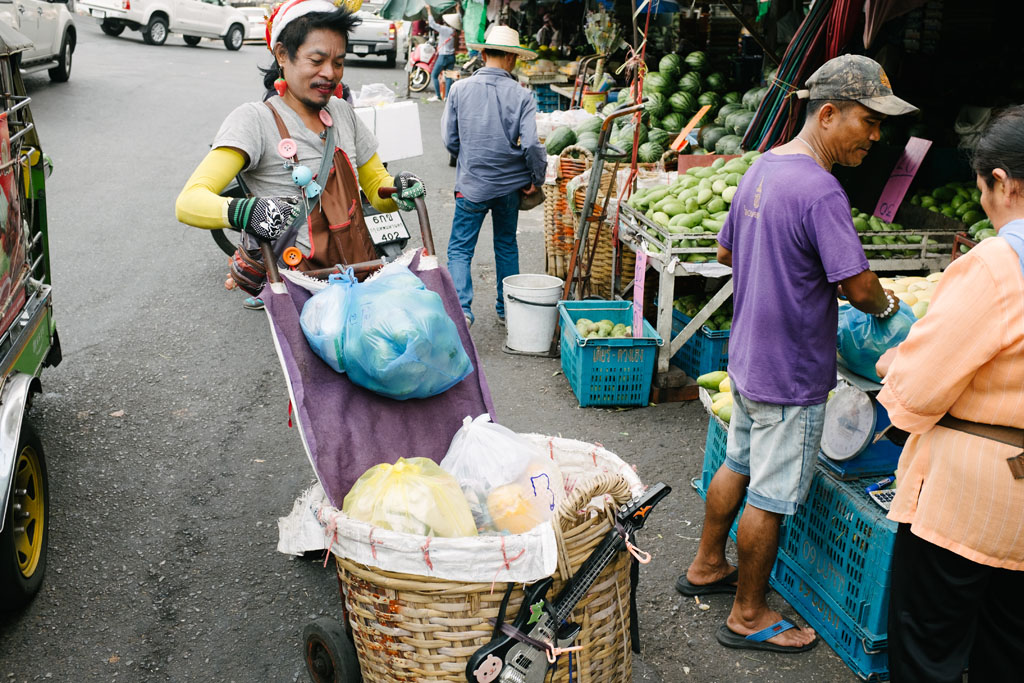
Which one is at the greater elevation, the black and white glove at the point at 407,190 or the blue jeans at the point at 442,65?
the black and white glove at the point at 407,190

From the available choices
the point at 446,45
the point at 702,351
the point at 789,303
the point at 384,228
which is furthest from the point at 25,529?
the point at 446,45

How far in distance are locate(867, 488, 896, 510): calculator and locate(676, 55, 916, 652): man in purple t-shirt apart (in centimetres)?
22

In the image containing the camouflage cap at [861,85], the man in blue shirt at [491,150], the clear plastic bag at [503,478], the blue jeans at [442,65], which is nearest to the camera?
the clear plastic bag at [503,478]

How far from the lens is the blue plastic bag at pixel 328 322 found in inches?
103

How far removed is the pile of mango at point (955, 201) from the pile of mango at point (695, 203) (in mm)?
1144

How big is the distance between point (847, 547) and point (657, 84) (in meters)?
7.32

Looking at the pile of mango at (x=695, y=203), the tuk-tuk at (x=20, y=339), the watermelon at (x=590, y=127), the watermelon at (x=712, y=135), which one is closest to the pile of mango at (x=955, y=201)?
the pile of mango at (x=695, y=203)

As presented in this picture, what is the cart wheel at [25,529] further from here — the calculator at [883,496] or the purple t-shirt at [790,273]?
the calculator at [883,496]

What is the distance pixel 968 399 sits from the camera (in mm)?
2102

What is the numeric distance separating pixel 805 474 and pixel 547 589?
1257 mm

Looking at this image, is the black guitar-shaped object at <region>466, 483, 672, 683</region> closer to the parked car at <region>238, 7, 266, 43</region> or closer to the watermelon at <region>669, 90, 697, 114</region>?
the watermelon at <region>669, 90, 697, 114</region>

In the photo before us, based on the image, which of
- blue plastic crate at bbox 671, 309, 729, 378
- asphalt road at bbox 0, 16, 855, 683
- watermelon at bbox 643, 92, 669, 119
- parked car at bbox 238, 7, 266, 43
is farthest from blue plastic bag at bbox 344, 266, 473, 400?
parked car at bbox 238, 7, 266, 43

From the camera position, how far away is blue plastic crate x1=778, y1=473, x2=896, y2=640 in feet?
9.29

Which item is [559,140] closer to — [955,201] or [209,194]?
[955,201]
